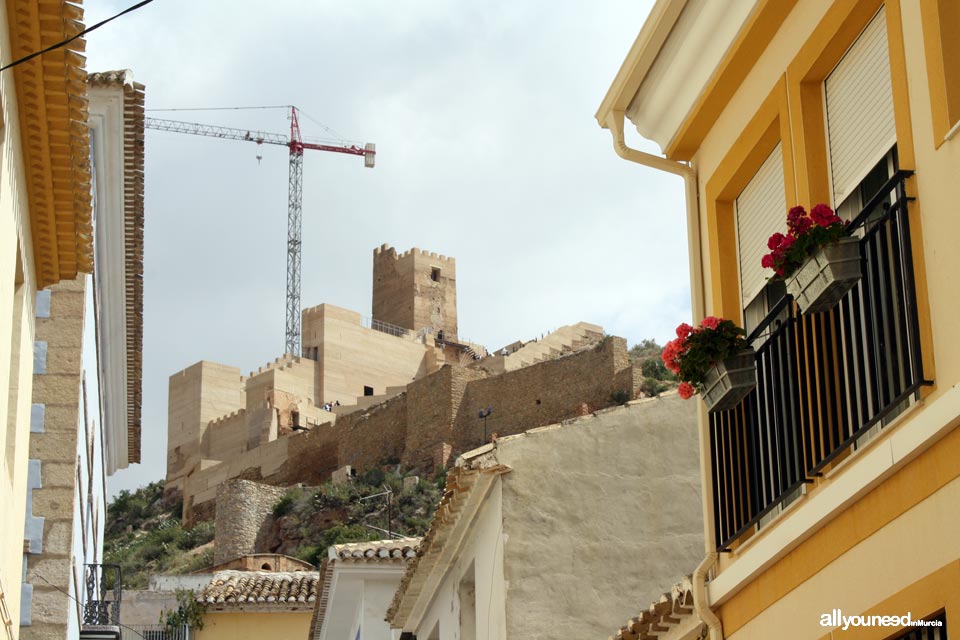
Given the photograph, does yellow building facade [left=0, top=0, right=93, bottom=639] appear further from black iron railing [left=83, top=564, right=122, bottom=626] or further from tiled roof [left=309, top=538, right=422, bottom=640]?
tiled roof [left=309, top=538, right=422, bottom=640]

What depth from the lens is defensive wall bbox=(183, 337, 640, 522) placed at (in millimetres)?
56594

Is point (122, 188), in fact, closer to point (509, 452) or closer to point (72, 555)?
point (72, 555)

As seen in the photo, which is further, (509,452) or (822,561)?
(509,452)

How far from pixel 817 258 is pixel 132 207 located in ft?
31.0

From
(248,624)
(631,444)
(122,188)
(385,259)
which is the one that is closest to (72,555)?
(122,188)

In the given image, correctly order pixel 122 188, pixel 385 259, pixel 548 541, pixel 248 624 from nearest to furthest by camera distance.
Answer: pixel 548 541 < pixel 122 188 < pixel 248 624 < pixel 385 259

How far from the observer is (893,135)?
614 cm

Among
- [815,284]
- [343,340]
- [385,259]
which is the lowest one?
[815,284]

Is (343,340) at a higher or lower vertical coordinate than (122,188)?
higher

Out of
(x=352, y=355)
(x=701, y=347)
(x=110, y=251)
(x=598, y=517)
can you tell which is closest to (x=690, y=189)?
(x=701, y=347)

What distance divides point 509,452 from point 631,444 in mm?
949

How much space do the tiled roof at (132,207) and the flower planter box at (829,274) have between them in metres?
8.36

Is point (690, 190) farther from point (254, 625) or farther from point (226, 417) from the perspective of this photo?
point (226, 417)

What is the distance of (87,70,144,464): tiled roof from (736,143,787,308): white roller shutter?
6.91m
